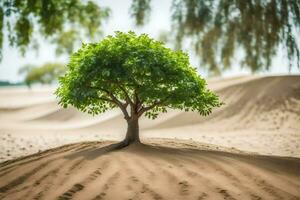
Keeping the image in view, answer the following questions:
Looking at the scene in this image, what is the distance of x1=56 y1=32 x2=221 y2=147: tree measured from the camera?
16.0ft

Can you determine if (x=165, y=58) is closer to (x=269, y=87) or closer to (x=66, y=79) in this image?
(x=66, y=79)

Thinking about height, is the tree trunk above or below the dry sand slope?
above

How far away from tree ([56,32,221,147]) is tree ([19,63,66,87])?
34.1 m

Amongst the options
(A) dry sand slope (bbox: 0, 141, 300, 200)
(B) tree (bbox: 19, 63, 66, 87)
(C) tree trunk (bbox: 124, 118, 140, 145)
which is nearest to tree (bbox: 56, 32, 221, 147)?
(C) tree trunk (bbox: 124, 118, 140, 145)

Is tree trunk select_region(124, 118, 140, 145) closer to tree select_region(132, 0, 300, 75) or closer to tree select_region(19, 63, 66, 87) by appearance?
tree select_region(132, 0, 300, 75)

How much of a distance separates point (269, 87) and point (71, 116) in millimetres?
9359

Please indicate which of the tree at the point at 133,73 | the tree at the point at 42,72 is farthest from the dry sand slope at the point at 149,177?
the tree at the point at 42,72

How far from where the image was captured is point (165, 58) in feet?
16.4

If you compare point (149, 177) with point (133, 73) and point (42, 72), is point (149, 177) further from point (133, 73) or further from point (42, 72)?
point (42, 72)

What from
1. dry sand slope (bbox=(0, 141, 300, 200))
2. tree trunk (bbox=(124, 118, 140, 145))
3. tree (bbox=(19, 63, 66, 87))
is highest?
tree (bbox=(19, 63, 66, 87))

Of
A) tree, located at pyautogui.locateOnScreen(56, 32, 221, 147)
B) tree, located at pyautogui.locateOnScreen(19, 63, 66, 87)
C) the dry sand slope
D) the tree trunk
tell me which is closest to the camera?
the dry sand slope

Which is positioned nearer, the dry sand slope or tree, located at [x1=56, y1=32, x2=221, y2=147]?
the dry sand slope

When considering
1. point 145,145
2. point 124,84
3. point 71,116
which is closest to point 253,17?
point 124,84

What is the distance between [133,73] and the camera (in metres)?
4.93
